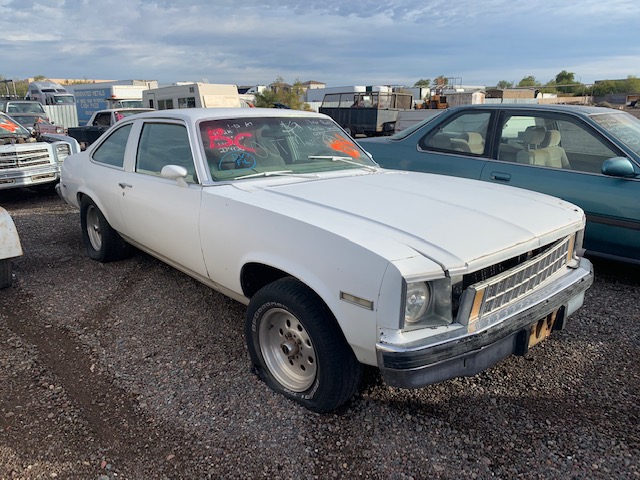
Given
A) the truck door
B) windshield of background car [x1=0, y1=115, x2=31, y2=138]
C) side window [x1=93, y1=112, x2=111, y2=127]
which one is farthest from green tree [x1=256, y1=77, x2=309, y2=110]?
windshield of background car [x1=0, y1=115, x2=31, y2=138]

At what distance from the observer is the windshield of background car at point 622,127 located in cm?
440

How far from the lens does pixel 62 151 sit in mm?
8641

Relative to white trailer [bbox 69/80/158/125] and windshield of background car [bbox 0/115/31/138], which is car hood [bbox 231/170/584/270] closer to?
windshield of background car [bbox 0/115/31/138]

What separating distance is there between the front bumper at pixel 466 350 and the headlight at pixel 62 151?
26.6 ft

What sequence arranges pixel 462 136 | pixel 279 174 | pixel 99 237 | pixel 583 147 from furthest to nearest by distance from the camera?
pixel 462 136, pixel 99 237, pixel 583 147, pixel 279 174

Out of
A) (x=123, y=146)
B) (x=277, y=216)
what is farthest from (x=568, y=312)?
(x=123, y=146)

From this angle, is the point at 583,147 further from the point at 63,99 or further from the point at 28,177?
the point at 63,99

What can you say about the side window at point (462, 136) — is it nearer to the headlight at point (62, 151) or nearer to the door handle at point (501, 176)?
the door handle at point (501, 176)

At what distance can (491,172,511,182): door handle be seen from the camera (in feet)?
15.5

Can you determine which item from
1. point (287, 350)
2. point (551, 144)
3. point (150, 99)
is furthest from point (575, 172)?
point (150, 99)

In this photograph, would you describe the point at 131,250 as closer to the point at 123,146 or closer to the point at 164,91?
the point at 123,146

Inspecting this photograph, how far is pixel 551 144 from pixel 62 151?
7770 millimetres

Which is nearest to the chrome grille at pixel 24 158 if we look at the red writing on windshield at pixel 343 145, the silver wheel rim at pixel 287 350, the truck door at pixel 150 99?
the red writing on windshield at pixel 343 145

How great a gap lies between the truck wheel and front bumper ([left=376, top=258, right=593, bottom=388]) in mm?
317
